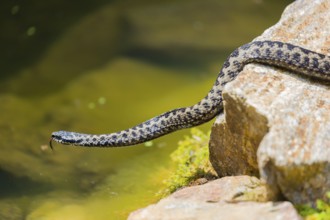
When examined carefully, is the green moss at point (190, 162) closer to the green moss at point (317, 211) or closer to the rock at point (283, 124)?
the rock at point (283, 124)

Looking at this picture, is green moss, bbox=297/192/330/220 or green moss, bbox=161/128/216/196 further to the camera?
green moss, bbox=161/128/216/196

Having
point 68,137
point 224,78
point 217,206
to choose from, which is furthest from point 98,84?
point 217,206

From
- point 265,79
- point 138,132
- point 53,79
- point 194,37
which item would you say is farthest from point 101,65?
point 265,79

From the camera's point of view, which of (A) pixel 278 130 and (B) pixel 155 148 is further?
(B) pixel 155 148

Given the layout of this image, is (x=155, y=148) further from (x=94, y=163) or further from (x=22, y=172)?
(x=22, y=172)

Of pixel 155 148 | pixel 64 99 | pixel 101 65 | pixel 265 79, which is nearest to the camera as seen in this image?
pixel 265 79

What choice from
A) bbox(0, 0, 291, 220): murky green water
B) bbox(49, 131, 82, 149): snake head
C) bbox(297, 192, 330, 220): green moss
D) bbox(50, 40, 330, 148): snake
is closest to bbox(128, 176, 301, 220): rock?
bbox(297, 192, 330, 220): green moss

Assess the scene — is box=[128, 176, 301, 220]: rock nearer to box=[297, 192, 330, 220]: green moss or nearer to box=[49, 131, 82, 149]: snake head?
box=[297, 192, 330, 220]: green moss
